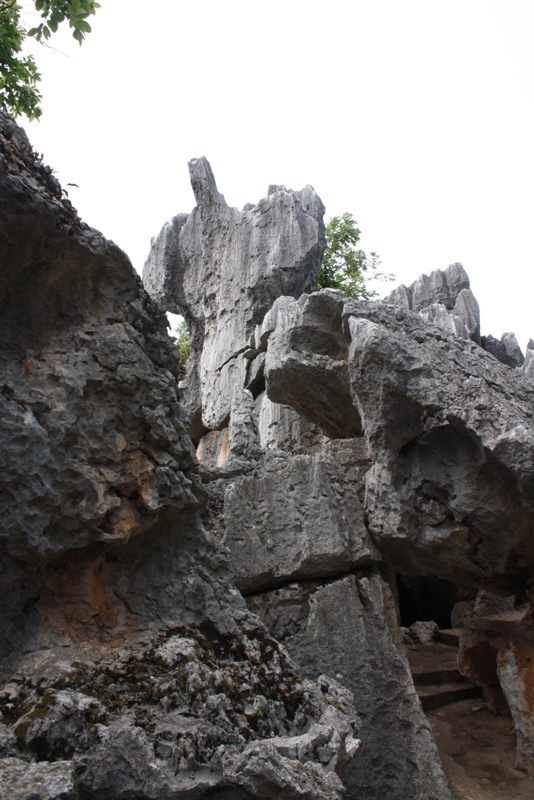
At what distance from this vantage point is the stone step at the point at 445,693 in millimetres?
7566

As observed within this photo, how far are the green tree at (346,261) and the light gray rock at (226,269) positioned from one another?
525cm

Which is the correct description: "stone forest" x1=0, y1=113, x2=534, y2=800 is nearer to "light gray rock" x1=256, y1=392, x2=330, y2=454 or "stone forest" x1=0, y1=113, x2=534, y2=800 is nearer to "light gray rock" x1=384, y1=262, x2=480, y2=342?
"light gray rock" x1=256, y1=392, x2=330, y2=454

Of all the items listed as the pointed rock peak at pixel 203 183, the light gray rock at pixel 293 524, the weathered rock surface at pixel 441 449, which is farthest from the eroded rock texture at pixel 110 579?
the pointed rock peak at pixel 203 183

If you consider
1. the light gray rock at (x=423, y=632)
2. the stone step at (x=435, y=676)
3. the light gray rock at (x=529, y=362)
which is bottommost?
the stone step at (x=435, y=676)

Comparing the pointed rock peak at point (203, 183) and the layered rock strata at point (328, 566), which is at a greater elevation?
the pointed rock peak at point (203, 183)

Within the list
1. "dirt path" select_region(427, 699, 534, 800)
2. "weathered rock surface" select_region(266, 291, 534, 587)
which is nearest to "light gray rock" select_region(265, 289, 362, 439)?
"weathered rock surface" select_region(266, 291, 534, 587)

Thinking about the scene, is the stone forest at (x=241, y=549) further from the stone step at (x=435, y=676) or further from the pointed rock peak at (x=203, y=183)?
the pointed rock peak at (x=203, y=183)

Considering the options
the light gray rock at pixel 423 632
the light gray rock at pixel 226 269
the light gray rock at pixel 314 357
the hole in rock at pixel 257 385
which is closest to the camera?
the light gray rock at pixel 314 357

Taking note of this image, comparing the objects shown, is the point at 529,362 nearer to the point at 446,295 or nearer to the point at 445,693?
the point at 446,295

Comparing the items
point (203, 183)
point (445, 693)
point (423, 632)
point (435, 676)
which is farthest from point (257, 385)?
point (445, 693)

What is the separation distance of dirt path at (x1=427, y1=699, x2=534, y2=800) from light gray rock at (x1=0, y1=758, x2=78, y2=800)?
157 inches

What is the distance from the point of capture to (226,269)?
13.5m

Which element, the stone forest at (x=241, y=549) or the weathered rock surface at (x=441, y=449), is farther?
the weathered rock surface at (x=441, y=449)

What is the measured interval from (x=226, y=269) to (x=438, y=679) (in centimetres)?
928
